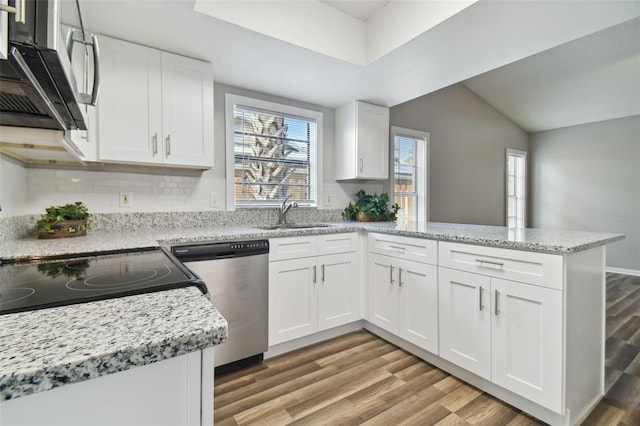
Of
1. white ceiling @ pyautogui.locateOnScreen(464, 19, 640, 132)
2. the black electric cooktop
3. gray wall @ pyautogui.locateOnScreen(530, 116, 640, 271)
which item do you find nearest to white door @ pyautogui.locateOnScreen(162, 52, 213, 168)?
the black electric cooktop

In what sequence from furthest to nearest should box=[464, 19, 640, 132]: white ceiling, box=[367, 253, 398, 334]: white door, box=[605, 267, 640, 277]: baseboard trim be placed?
box=[605, 267, 640, 277]: baseboard trim, box=[464, 19, 640, 132]: white ceiling, box=[367, 253, 398, 334]: white door

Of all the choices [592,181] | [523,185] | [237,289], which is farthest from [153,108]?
[592,181]

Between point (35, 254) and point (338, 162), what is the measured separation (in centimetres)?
254

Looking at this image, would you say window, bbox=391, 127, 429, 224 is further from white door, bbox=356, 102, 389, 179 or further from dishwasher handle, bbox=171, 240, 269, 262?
dishwasher handle, bbox=171, 240, 269, 262

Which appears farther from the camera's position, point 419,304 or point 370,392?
point 419,304

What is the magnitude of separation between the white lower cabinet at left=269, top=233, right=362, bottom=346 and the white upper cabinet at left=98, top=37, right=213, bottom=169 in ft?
3.16

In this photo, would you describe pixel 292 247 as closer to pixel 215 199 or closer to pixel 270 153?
pixel 215 199

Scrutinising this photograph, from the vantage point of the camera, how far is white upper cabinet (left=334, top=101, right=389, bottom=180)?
3055mm

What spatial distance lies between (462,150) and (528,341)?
3.66 meters

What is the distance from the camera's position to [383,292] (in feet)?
7.94

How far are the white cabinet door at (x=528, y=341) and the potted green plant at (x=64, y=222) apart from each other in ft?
8.35

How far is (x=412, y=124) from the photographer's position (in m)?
3.90

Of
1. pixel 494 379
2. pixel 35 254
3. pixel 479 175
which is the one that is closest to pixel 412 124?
pixel 479 175

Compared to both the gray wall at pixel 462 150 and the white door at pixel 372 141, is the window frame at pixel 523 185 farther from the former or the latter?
the white door at pixel 372 141
